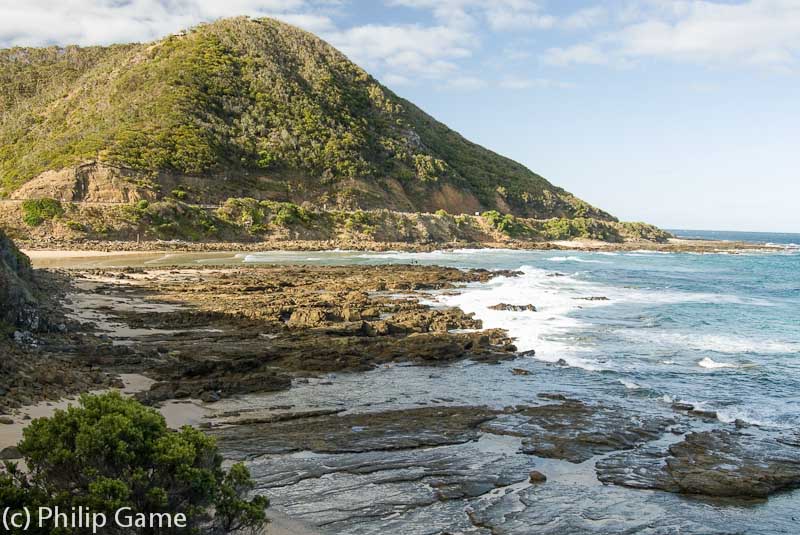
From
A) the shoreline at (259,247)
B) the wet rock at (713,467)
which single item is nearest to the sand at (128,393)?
the wet rock at (713,467)

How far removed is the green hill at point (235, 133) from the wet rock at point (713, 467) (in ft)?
213

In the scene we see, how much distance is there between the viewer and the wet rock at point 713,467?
987cm

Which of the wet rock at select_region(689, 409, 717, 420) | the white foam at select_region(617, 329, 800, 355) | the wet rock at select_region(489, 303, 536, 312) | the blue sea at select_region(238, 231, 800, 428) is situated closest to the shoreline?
the blue sea at select_region(238, 231, 800, 428)

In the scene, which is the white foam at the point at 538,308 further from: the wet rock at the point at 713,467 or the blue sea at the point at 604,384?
the wet rock at the point at 713,467

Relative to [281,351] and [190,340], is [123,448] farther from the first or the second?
[190,340]

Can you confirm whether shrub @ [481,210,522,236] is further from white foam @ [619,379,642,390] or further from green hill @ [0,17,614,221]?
white foam @ [619,379,642,390]

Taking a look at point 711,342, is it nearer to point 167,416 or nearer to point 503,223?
point 167,416

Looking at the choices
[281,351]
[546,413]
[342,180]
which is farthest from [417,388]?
[342,180]

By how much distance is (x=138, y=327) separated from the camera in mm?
20375

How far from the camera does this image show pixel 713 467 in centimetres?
1055

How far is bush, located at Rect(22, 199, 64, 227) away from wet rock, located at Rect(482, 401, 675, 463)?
56554 millimetres

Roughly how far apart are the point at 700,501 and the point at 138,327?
16.5m

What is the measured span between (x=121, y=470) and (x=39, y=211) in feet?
199

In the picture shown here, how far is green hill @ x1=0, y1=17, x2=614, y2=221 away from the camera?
7475 cm
